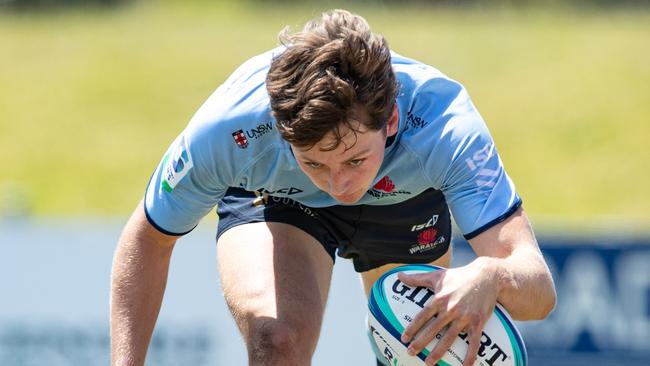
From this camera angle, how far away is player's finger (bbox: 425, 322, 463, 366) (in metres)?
3.91

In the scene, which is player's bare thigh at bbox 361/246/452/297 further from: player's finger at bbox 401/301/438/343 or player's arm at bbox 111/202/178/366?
player's finger at bbox 401/301/438/343

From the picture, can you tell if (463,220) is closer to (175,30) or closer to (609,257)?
(609,257)

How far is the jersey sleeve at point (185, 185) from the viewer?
4.55m

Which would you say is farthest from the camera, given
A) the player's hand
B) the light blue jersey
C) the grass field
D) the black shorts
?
the grass field

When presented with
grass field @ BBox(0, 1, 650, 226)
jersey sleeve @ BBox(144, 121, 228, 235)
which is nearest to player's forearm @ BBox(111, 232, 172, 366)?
jersey sleeve @ BBox(144, 121, 228, 235)

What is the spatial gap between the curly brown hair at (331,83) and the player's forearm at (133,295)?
101 centimetres


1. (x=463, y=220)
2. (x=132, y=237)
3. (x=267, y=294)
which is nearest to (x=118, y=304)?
(x=132, y=237)

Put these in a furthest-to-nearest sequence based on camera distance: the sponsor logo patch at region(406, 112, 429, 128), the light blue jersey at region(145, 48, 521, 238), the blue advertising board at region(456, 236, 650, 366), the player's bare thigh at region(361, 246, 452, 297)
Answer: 1. the blue advertising board at region(456, 236, 650, 366)
2. the player's bare thigh at region(361, 246, 452, 297)
3. the sponsor logo patch at region(406, 112, 429, 128)
4. the light blue jersey at region(145, 48, 521, 238)

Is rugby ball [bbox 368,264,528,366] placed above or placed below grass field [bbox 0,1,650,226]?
above

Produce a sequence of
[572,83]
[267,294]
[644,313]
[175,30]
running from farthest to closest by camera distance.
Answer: [175,30] → [572,83] → [644,313] → [267,294]

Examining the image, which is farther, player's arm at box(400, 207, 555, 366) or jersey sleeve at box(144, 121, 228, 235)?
jersey sleeve at box(144, 121, 228, 235)

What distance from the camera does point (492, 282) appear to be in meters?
3.95

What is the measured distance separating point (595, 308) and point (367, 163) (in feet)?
16.9

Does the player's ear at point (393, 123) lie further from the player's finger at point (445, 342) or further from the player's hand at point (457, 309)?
the player's finger at point (445, 342)
